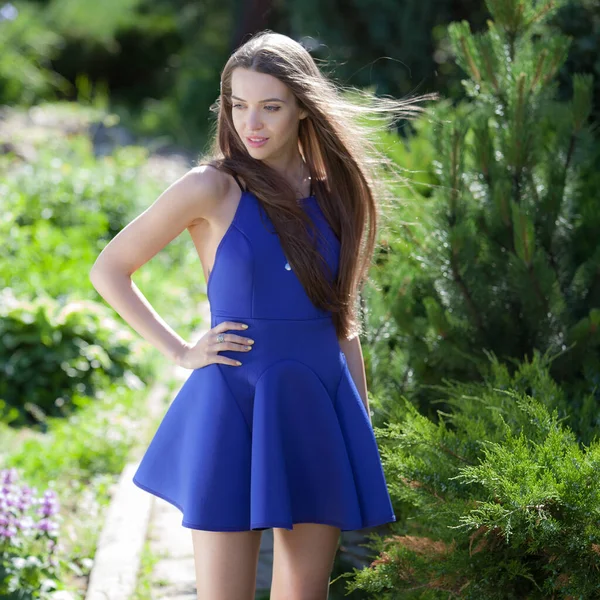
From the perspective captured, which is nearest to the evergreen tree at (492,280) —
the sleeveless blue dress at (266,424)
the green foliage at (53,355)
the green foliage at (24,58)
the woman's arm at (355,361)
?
the woman's arm at (355,361)

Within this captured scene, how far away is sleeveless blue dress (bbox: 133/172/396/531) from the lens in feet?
7.12

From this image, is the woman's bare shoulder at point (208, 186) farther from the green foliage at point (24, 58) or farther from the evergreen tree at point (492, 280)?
the green foliage at point (24, 58)

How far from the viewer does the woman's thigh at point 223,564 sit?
2.19 metres

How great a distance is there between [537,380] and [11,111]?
10277mm

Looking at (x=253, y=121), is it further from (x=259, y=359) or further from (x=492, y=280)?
(x=492, y=280)

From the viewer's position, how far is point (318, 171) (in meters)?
2.53

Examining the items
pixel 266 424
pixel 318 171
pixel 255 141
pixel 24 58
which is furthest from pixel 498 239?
pixel 24 58

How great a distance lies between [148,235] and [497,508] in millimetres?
1033

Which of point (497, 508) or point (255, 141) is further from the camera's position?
point (255, 141)

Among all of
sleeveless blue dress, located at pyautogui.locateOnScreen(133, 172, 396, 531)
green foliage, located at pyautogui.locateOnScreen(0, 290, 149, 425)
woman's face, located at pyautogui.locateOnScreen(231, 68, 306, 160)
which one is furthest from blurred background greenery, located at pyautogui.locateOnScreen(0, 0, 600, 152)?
green foliage, located at pyautogui.locateOnScreen(0, 290, 149, 425)

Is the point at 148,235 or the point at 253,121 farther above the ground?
the point at 253,121

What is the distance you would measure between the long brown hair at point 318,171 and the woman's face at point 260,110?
0.08 ft

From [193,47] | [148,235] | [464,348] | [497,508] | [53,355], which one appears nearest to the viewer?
[497,508]

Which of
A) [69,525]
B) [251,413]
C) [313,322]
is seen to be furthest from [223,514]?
[69,525]
